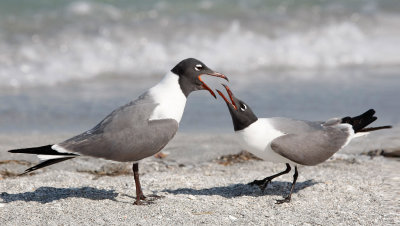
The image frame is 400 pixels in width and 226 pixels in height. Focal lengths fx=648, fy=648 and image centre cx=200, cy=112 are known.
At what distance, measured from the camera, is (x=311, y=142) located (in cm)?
546

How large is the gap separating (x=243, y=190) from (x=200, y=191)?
1.27 feet

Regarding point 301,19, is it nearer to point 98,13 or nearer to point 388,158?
point 98,13

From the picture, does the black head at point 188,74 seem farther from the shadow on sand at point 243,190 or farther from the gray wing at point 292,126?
the shadow on sand at point 243,190

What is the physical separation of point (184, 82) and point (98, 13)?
974 centimetres

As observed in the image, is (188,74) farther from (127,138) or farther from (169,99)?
(127,138)

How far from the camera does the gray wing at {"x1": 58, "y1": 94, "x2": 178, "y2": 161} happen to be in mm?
5102

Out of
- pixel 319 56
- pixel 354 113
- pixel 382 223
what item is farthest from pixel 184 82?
pixel 319 56

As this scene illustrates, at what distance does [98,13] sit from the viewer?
14711 mm

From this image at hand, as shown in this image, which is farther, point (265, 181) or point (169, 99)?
point (265, 181)

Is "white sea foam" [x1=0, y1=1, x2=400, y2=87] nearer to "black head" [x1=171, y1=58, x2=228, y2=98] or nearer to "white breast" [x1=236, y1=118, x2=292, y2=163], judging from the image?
"black head" [x1=171, y1=58, x2=228, y2=98]

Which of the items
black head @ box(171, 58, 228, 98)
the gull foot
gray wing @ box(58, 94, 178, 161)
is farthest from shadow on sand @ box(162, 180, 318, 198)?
black head @ box(171, 58, 228, 98)

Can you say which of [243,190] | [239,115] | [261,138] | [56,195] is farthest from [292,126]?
[56,195]

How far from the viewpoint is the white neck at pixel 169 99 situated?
17.1 ft

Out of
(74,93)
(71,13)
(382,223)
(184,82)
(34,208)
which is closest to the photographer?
(382,223)
